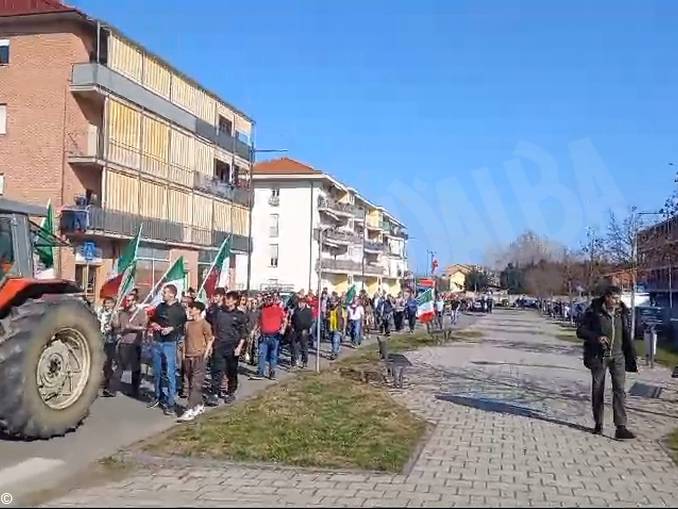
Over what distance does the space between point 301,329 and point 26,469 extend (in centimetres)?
1158

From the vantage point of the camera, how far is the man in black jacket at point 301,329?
1906 centimetres

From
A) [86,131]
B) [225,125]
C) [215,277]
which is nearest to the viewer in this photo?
[215,277]

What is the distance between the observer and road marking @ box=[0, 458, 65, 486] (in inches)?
291

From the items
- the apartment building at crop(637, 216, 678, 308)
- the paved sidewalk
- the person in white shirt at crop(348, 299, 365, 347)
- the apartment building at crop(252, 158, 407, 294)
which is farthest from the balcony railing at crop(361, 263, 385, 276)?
the paved sidewalk

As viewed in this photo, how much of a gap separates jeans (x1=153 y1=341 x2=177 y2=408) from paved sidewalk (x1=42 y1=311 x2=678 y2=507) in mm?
3632

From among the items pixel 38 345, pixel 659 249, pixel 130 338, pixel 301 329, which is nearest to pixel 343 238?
pixel 659 249

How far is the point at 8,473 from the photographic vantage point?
7.60 m

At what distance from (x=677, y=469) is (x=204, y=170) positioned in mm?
40360

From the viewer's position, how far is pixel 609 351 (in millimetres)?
→ 10242

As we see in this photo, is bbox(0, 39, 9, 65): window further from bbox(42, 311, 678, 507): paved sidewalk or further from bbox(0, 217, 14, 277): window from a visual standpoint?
bbox(0, 217, 14, 277): window

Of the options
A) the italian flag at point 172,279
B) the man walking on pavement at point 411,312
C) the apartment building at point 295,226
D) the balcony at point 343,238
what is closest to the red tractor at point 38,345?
the italian flag at point 172,279

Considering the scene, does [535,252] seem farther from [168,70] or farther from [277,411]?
[277,411]

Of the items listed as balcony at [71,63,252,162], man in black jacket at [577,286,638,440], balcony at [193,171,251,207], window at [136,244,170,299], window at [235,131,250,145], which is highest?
window at [235,131,250,145]

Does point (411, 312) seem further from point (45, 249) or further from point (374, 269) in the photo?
point (374, 269)
